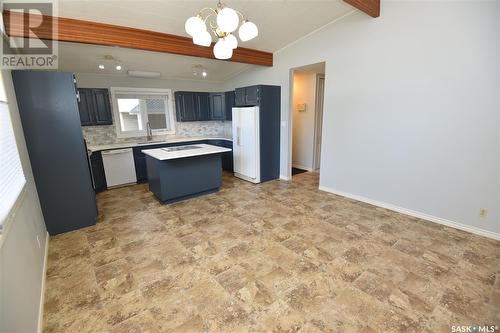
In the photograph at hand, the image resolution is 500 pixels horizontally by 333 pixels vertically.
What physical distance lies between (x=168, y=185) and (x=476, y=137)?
13.9 ft

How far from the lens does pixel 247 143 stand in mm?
4895

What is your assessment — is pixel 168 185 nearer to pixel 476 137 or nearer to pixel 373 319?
pixel 373 319


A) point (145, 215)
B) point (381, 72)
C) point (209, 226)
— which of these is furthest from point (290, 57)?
point (145, 215)

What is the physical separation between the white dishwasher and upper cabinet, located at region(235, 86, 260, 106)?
2576mm

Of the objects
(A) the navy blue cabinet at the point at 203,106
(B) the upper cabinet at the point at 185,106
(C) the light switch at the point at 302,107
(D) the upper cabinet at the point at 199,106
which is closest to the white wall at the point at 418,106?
(C) the light switch at the point at 302,107

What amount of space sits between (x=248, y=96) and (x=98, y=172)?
3.38 metres

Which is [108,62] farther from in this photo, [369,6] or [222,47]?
[369,6]

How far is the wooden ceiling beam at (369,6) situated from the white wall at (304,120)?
87.6 inches

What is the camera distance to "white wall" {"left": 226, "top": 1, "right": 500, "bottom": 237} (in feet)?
8.48

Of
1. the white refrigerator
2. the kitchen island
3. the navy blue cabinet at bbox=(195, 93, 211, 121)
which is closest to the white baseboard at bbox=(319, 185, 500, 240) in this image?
the white refrigerator

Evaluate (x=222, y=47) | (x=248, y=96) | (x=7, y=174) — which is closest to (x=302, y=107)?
(x=248, y=96)

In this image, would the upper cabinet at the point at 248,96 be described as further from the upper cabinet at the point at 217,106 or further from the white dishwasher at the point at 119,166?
the white dishwasher at the point at 119,166

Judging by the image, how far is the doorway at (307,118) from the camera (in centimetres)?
551

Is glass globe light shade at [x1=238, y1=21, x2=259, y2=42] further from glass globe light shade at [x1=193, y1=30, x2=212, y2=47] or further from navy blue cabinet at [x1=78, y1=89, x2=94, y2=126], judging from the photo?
navy blue cabinet at [x1=78, y1=89, x2=94, y2=126]
